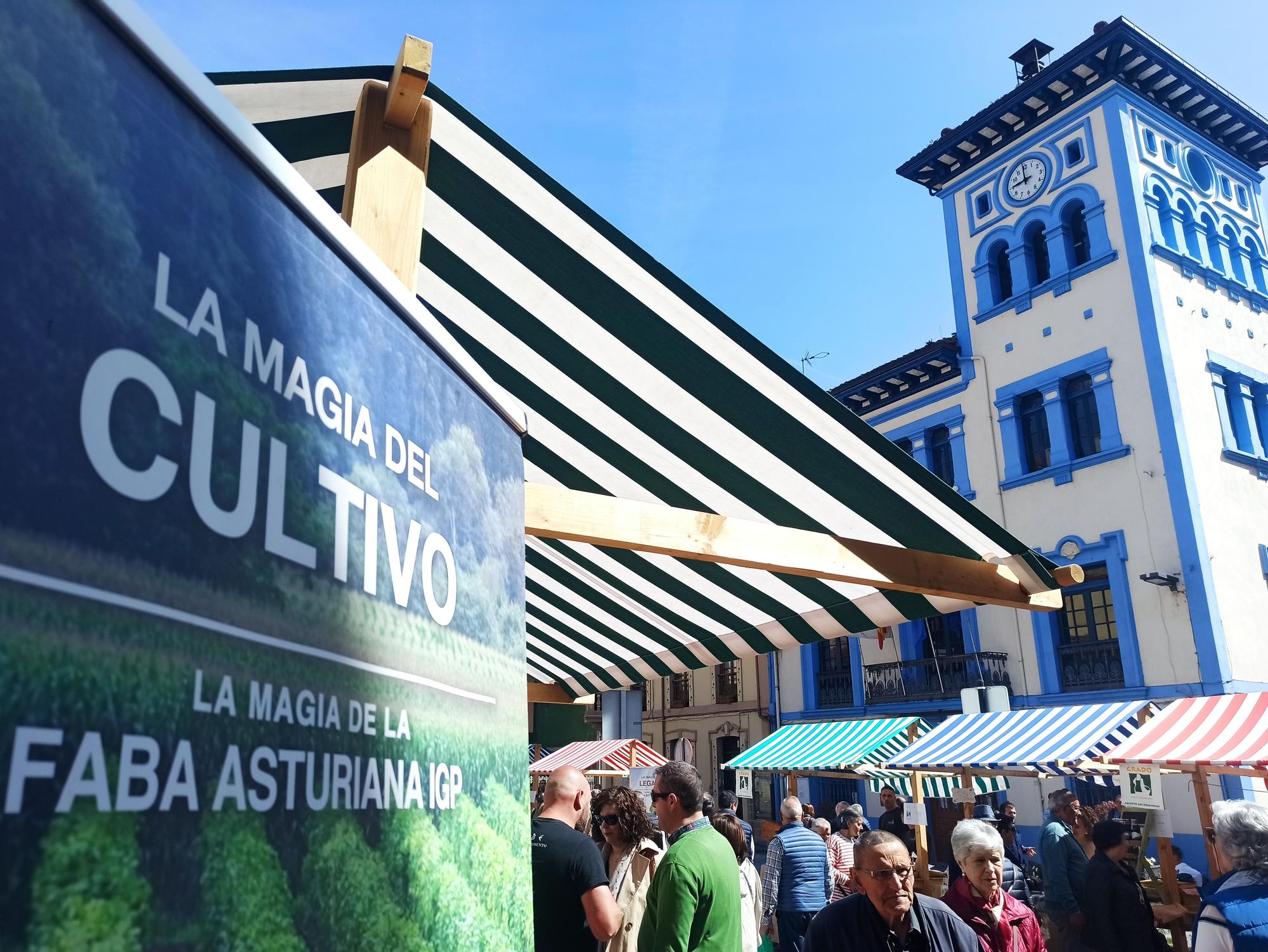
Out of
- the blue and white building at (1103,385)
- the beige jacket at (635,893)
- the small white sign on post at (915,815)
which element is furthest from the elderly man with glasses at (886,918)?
the blue and white building at (1103,385)

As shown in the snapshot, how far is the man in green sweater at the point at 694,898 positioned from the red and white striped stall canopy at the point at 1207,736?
14.8ft

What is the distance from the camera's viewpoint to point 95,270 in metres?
0.86

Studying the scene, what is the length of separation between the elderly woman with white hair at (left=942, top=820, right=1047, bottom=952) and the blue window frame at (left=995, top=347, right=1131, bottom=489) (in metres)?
13.6

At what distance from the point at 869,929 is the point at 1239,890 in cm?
157

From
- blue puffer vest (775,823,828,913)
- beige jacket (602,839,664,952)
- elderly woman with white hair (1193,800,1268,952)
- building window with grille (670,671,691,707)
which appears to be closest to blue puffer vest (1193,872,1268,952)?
elderly woman with white hair (1193,800,1268,952)

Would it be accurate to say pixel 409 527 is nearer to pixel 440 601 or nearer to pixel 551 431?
pixel 440 601

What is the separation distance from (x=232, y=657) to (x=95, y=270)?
0.41m

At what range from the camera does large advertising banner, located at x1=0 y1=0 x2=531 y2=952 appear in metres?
0.77

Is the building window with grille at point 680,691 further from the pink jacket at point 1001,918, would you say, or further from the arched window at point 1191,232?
the pink jacket at point 1001,918

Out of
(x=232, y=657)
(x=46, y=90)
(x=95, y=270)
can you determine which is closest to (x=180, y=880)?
(x=232, y=657)

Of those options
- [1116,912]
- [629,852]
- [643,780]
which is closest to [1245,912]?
[1116,912]

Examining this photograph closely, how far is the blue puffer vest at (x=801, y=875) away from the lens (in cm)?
634

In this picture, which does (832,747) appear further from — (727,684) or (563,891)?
(727,684)

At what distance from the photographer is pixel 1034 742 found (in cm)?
879
